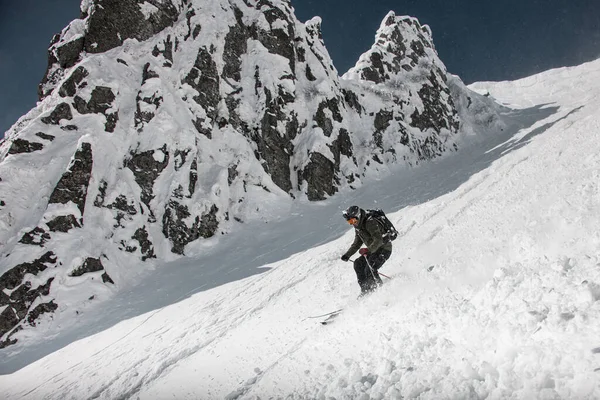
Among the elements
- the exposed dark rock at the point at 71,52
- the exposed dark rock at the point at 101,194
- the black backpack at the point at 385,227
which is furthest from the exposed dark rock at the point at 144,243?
the exposed dark rock at the point at 71,52

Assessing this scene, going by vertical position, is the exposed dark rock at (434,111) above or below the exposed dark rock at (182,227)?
above

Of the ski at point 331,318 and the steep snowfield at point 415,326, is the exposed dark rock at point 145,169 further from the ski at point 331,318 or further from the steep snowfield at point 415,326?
the ski at point 331,318

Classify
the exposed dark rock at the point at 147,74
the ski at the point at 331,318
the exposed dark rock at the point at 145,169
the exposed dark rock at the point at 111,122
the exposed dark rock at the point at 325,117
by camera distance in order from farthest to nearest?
the exposed dark rock at the point at 325,117 < the exposed dark rock at the point at 147,74 < the exposed dark rock at the point at 111,122 < the exposed dark rock at the point at 145,169 < the ski at the point at 331,318

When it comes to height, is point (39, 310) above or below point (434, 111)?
below

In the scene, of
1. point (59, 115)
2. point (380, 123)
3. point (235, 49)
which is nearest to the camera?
point (59, 115)

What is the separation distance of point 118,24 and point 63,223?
2190cm

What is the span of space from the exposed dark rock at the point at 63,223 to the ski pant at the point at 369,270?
20519 mm

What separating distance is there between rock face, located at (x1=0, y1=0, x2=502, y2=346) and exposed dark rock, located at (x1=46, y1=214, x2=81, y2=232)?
0.20 ft

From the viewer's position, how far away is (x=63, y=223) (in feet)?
70.6

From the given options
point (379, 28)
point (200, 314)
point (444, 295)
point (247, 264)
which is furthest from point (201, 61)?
point (379, 28)

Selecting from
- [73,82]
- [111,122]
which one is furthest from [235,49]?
[111,122]

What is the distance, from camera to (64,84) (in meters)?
27.0

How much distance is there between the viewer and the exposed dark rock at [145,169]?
26.2m

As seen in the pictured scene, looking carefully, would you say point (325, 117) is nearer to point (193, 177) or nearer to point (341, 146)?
point (341, 146)
